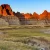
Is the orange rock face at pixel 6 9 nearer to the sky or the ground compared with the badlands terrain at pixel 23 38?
nearer to the sky

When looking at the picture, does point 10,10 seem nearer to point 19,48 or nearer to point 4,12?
point 4,12

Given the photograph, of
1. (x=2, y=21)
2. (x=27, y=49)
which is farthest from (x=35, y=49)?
(x=2, y=21)

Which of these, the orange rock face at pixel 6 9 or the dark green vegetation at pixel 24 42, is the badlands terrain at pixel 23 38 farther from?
the orange rock face at pixel 6 9

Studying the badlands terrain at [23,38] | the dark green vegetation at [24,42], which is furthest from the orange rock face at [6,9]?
the dark green vegetation at [24,42]

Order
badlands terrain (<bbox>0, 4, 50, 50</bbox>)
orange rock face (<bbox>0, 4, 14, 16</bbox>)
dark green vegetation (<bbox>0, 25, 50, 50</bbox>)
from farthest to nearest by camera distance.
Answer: orange rock face (<bbox>0, 4, 14, 16</bbox>) → badlands terrain (<bbox>0, 4, 50, 50</bbox>) → dark green vegetation (<bbox>0, 25, 50, 50</bbox>)

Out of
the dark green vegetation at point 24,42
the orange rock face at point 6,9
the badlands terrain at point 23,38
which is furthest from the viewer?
the orange rock face at point 6,9

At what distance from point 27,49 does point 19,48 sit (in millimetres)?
1149

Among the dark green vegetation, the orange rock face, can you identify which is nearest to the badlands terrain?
the dark green vegetation

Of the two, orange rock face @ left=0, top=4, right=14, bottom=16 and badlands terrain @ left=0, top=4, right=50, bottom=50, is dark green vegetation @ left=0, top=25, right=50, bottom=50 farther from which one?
orange rock face @ left=0, top=4, right=14, bottom=16

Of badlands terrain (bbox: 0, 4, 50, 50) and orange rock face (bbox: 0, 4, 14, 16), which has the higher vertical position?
orange rock face (bbox: 0, 4, 14, 16)

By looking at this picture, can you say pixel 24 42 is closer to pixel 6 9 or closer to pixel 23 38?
pixel 23 38

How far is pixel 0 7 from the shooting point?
583 ft

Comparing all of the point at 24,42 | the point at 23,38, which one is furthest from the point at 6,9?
the point at 24,42

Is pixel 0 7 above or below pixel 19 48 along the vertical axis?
above
